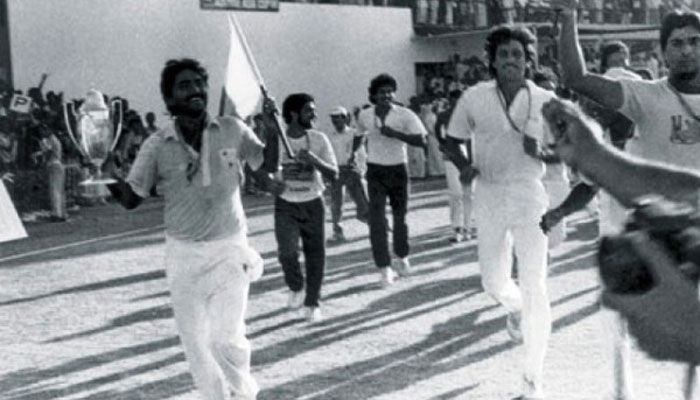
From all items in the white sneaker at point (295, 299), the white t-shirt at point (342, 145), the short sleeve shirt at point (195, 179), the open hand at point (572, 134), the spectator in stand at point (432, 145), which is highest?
the open hand at point (572, 134)

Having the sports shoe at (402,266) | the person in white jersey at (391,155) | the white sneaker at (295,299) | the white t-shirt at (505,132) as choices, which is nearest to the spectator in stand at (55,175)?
the person in white jersey at (391,155)

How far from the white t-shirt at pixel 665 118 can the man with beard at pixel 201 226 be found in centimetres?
197

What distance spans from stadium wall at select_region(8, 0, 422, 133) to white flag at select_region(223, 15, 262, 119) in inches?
642

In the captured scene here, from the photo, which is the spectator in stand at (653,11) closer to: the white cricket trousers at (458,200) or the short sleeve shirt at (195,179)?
the white cricket trousers at (458,200)

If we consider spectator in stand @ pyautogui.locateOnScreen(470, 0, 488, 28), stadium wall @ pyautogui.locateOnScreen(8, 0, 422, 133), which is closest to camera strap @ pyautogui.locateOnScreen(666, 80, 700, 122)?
stadium wall @ pyautogui.locateOnScreen(8, 0, 422, 133)

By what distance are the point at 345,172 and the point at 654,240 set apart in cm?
1232

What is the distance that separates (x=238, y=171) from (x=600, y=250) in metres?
4.47

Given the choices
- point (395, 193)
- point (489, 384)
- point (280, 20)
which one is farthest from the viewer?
point (280, 20)

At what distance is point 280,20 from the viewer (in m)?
28.3

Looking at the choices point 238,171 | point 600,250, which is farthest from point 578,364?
point 600,250

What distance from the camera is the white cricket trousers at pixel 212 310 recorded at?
5832 millimetres

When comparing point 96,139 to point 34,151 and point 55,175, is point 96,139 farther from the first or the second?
point 34,151

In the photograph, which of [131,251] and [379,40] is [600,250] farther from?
[379,40]

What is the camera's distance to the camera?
1598 mm
